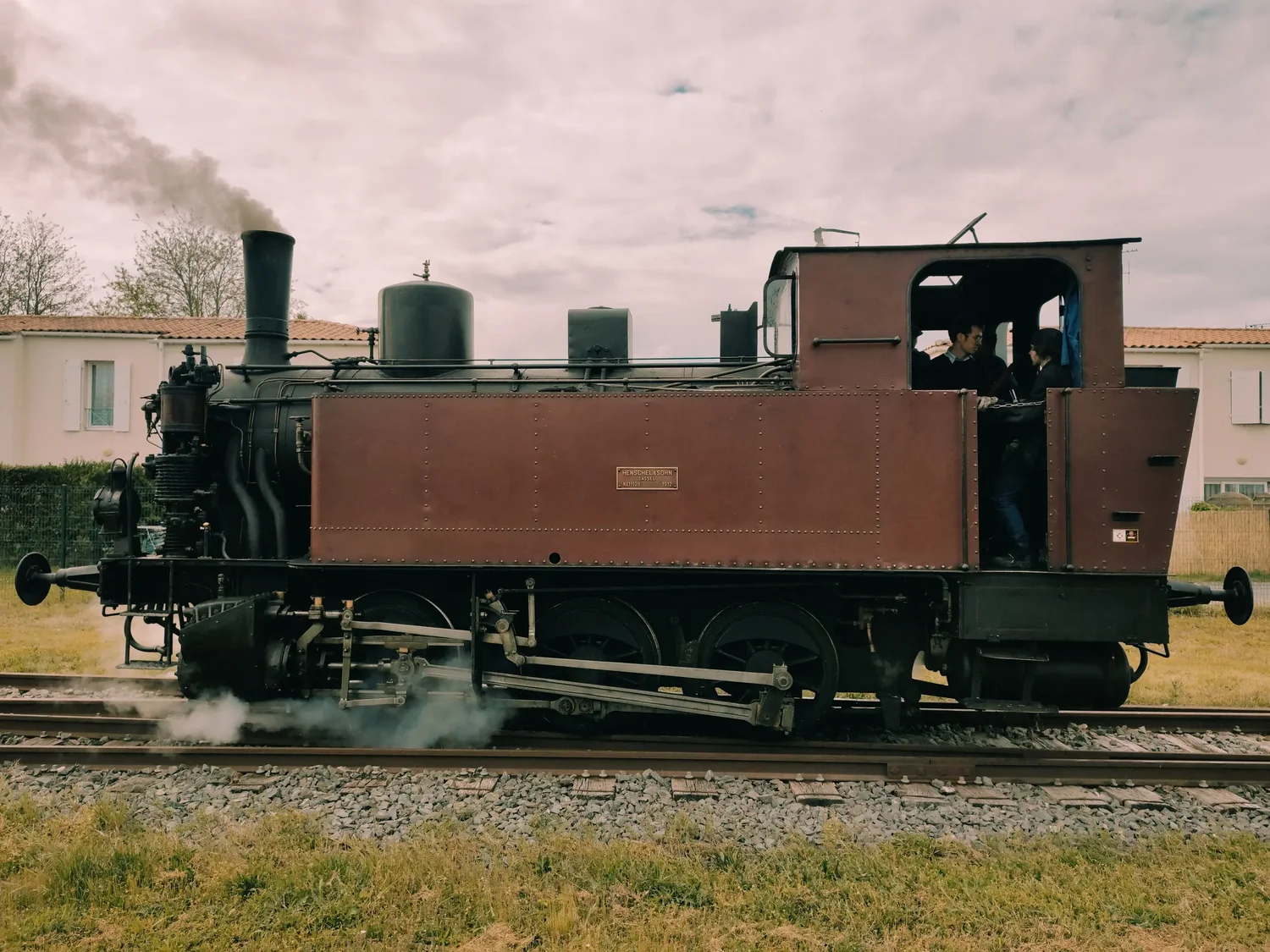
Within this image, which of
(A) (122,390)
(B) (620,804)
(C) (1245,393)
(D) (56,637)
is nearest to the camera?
(B) (620,804)

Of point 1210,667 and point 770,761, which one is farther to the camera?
point 1210,667

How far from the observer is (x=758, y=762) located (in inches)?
209

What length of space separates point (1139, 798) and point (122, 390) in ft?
72.4

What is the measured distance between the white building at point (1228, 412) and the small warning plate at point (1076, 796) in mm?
19673

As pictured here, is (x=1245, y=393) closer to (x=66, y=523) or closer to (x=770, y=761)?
(x=770, y=761)

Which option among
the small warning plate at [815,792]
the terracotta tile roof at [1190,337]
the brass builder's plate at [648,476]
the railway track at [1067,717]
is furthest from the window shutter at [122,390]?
the terracotta tile roof at [1190,337]

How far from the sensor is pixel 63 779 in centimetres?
514

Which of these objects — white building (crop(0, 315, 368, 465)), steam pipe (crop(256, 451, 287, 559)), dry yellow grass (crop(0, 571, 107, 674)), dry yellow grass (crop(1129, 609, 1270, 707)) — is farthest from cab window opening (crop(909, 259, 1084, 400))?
white building (crop(0, 315, 368, 465))

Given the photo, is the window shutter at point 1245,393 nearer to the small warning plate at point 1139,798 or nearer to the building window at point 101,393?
the small warning plate at point 1139,798

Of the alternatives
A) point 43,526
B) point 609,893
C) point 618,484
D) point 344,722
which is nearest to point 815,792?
point 609,893

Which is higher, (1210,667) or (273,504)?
(273,504)

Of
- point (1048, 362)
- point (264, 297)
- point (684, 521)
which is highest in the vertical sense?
point (264, 297)

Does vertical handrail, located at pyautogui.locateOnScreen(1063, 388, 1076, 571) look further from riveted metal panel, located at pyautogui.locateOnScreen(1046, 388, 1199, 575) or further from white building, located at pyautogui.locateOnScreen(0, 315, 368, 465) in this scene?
white building, located at pyautogui.locateOnScreen(0, 315, 368, 465)

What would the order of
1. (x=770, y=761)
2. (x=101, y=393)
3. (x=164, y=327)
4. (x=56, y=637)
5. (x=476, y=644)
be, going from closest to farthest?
(x=770, y=761), (x=476, y=644), (x=56, y=637), (x=101, y=393), (x=164, y=327)
